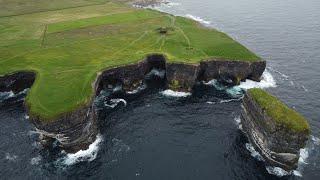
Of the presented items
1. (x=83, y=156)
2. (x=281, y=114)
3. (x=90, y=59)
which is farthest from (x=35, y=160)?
(x=281, y=114)

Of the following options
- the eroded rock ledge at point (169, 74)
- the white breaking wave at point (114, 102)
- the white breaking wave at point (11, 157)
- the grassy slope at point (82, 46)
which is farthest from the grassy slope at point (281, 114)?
the white breaking wave at point (11, 157)

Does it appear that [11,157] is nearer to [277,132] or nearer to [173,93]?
→ [173,93]

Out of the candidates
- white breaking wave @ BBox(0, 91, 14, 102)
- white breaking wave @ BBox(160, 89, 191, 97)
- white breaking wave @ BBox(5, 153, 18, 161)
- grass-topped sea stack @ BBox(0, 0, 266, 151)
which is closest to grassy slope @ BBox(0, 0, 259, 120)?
grass-topped sea stack @ BBox(0, 0, 266, 151)

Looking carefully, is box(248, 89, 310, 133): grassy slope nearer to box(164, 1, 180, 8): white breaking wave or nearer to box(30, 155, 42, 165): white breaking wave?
box(30, 155, 42, 165): white breaking wave

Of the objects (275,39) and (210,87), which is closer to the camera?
(210,87)

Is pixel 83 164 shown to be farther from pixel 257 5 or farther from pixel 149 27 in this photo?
pixel 257 5

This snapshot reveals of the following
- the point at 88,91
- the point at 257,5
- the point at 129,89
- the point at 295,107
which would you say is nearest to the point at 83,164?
the point at 88,91

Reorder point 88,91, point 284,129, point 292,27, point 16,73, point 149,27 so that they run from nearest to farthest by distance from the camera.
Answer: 1. point 284,129
2. point 88,91
3. point 16,73
4. point 149,27
5. point 292,27
